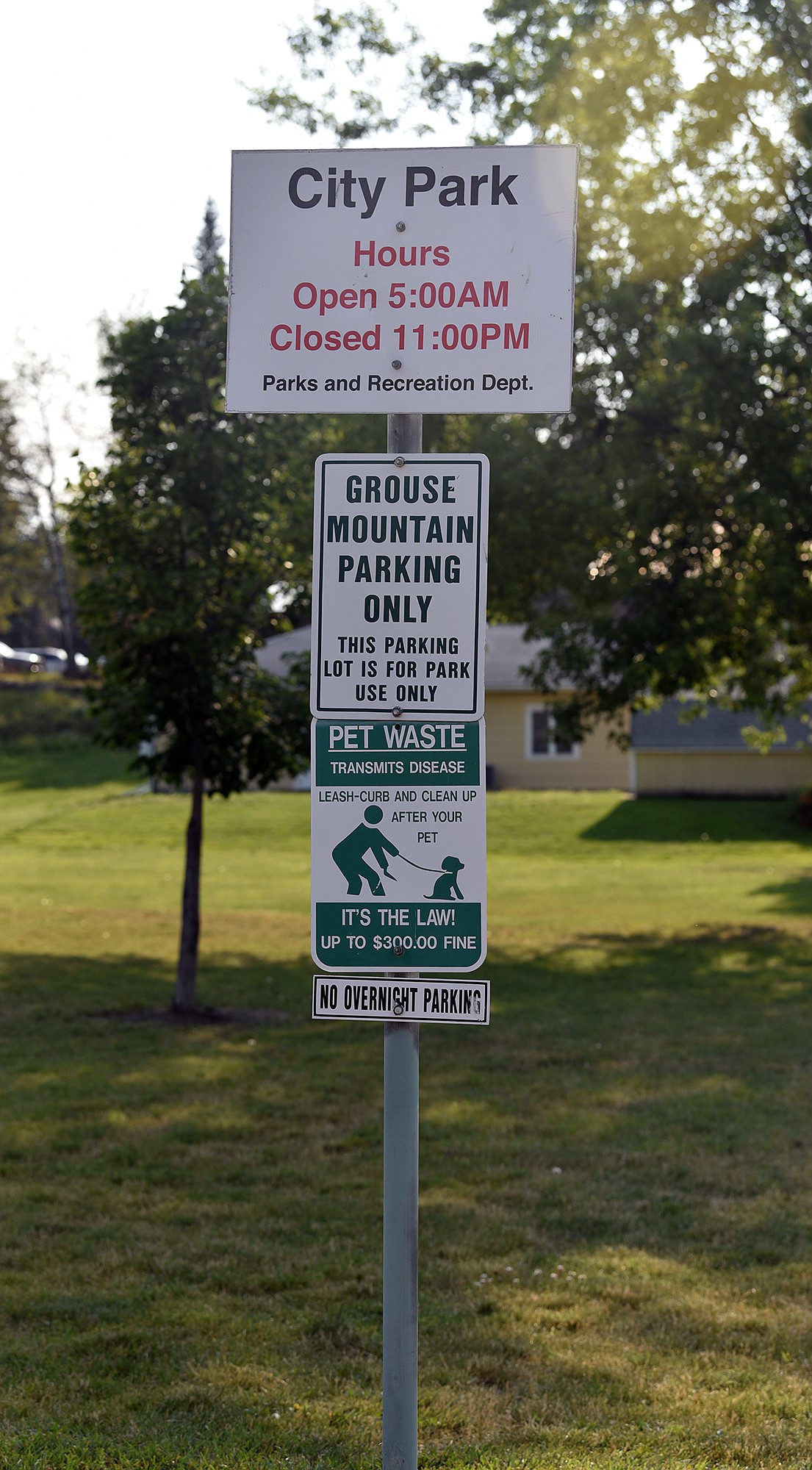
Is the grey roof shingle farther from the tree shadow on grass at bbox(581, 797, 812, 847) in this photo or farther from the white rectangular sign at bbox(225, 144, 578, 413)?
the white rectangular sign at bbox(225, 144, 578, 413)

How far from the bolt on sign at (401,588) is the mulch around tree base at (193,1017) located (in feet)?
31.7

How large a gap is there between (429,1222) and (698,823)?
3038 centimetres

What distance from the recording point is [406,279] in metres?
3.25

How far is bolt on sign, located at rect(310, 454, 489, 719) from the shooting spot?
3160mm

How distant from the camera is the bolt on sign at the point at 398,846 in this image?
3.13m

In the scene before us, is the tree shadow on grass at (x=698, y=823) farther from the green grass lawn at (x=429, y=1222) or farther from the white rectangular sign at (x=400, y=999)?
the white rectangular sign at (x=400, y=999)

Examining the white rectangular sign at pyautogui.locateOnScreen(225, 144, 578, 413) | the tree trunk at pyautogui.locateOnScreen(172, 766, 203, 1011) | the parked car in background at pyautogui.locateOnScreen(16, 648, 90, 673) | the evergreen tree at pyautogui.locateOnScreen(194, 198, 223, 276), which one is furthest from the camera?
the evergreen tree at pyautogui.locateOnScreen(194, 198, 223, 276)

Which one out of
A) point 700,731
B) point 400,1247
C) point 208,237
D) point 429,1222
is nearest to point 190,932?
point 429,1222

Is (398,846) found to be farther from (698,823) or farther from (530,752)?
(530,752)

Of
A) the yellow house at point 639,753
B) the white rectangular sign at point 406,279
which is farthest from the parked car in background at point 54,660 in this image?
the white rectangular sign at point 406,279

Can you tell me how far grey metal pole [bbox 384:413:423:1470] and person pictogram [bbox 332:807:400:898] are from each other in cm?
22

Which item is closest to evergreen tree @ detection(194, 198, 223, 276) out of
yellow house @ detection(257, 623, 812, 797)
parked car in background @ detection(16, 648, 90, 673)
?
parked car in background @ detection(16, 648, 90, 673)

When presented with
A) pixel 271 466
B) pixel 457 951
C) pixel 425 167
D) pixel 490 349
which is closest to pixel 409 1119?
pixel 457 951

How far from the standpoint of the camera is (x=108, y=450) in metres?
12.4
